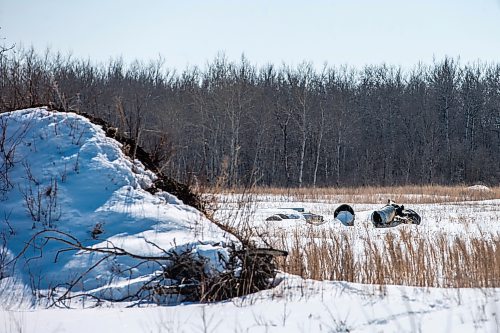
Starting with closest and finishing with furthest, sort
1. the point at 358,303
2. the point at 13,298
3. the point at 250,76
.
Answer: the point at 358,303 → the point at 13,298 → the point at 250,76

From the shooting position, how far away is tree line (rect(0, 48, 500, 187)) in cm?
4731

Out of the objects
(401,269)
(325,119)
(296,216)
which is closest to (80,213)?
(401,269)

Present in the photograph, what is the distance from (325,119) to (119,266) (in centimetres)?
4457

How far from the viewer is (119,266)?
19.9 ft

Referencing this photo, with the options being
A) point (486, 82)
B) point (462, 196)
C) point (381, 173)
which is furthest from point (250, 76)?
point (462, 196)

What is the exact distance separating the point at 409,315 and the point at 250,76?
5487cm

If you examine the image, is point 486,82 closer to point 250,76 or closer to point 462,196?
point 250,76

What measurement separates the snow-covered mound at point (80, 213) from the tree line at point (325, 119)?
3323 centimetres

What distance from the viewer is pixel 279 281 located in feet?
20.8

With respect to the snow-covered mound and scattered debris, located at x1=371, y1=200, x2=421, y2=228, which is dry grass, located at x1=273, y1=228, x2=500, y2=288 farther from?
scattered debris, located at x1=371, y1=200, x2=421, y2=228

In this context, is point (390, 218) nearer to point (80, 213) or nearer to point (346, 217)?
point (346, 217)

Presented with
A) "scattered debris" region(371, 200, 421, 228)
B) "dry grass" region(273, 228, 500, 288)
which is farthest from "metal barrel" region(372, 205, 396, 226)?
"dry grass" region(273, 228, 500, 288)

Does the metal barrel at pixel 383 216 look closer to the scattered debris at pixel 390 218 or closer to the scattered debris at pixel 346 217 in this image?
the scattered debris at pixel 390 218

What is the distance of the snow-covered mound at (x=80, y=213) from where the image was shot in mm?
6027
